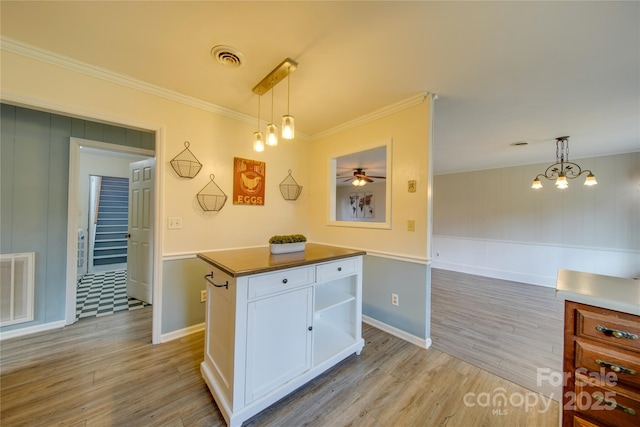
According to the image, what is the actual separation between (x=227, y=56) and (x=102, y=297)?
3.76m

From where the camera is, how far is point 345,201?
8.12 meters

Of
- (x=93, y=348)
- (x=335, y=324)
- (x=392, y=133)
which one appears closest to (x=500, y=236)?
(x=392, y=133)

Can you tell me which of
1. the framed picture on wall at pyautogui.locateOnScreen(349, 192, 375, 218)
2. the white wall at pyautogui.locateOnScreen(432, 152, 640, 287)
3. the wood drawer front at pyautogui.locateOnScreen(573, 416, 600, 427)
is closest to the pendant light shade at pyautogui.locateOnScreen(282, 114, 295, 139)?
the wood drawer front at pyautogui.locateOnScreen(573, 416, 600, 427)

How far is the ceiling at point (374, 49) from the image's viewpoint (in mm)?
1336

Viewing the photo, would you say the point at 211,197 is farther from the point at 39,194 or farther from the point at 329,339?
the point at 329,339

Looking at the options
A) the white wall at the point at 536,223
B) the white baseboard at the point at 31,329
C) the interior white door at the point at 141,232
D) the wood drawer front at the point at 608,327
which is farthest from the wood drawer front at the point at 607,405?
the white wall at the point at 536,223

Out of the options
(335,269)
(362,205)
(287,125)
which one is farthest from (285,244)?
(362,205)

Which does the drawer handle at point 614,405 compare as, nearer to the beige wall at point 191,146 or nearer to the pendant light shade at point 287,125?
the pendant light shade at point 287,125

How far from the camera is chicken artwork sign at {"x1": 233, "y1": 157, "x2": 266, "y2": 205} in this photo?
9.00ft

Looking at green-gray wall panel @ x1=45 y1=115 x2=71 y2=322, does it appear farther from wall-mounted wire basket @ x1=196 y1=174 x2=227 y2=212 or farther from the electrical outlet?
wall-mounted wire basket @ x1=196 y1=174 x2=227 y2=212

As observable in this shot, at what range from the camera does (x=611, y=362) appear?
3.23ft

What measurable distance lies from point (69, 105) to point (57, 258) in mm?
1736

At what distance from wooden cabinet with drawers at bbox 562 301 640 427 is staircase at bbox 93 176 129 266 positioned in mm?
6324

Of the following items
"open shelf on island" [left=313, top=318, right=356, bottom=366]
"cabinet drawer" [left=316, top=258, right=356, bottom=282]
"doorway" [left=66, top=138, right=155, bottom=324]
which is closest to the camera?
"cabinet drawer" [left=316, top=258, right=356, bottom=282]
